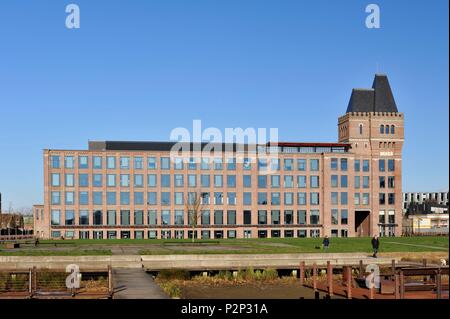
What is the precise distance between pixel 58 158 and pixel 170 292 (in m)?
73.5

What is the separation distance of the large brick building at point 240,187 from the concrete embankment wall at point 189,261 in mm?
55488

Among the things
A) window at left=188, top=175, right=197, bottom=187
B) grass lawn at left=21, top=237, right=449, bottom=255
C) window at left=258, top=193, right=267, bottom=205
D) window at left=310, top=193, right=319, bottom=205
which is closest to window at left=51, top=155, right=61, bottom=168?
window at left=188, top=175, right=197, bottom=187

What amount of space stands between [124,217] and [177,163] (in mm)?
11096

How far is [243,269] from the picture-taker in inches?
1720

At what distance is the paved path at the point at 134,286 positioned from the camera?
28578 millimetres

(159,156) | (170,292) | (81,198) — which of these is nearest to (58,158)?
(81,198)

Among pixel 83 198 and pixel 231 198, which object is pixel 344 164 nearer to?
pixel 231 198

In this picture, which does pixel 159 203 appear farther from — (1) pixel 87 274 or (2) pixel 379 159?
(1) pixel 87 274

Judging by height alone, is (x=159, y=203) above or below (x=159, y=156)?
below

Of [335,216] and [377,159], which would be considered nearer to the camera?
[335,216]

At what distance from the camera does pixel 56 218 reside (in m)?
104

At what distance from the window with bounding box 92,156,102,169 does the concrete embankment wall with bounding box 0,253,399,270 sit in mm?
56960

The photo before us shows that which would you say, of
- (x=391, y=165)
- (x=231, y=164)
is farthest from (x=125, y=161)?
(x=391, y=165)

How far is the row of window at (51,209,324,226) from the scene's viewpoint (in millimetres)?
104688
